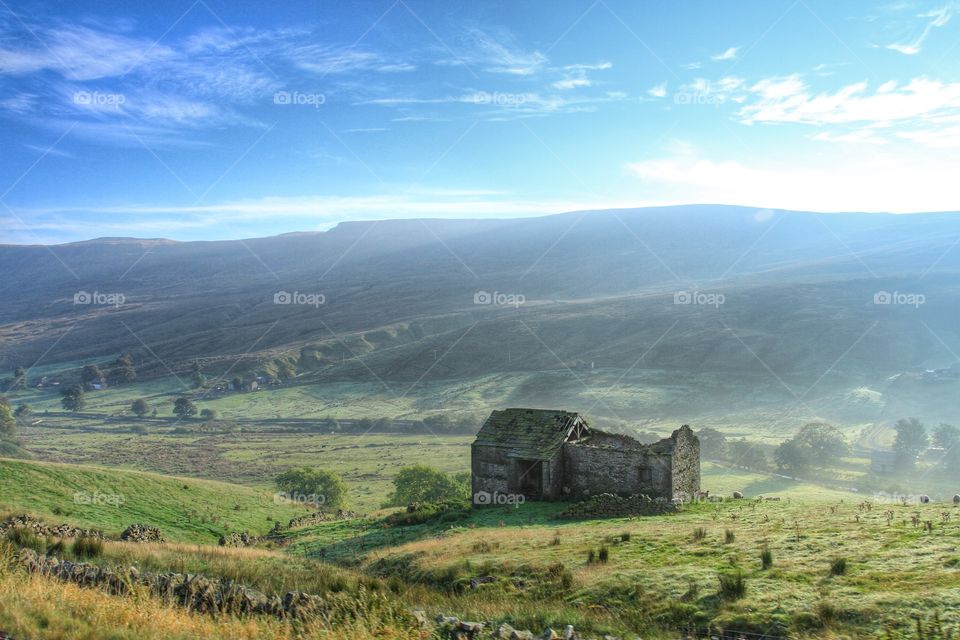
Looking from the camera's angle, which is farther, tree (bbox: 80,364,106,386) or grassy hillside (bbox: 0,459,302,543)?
tree (bbox: 80,364,106,386)

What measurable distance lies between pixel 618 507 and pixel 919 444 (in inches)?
2952

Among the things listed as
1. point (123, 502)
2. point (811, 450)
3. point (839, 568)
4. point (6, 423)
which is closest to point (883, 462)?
point (811, 450)

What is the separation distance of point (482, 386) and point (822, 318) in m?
101

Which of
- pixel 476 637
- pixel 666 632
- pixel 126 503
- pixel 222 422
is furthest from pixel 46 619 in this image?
pixel 222 422

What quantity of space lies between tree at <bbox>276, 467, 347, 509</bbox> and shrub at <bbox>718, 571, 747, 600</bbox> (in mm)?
44694

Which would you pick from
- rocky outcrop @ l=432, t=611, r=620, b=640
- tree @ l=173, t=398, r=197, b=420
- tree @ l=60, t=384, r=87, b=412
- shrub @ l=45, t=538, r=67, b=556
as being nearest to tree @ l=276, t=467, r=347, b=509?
shrub @ l=45, t=538, r=67, b=556

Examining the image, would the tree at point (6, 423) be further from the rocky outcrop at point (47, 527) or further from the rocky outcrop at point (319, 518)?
the rocky outcrop at point (47, 527)

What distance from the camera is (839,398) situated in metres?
122

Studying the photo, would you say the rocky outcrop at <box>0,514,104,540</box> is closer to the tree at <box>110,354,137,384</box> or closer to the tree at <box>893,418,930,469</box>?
the tree at <box>893,418,930,469</box>

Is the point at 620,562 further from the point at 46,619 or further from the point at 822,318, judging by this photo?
the point at 822,318

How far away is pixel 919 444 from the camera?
84.1 meters

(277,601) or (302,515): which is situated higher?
(277,601)

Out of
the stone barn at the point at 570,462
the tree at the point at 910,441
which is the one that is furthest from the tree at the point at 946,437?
the stone barn at the point at 570,462

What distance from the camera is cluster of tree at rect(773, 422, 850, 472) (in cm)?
7362
